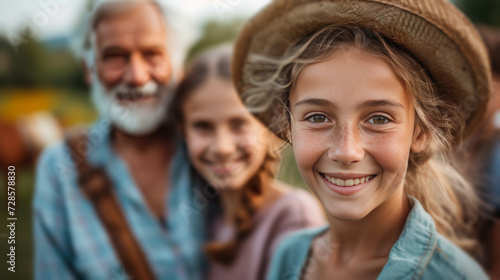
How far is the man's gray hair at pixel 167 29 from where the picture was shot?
6.65 ft

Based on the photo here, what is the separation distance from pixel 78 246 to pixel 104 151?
499mm

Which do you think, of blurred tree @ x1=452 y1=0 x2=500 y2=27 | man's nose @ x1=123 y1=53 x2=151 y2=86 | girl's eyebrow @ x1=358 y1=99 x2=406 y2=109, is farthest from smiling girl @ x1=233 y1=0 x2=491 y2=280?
blurred tree @ x1=452 y1=0 x2=500 y2=27

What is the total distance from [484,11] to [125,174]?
14.2 ft

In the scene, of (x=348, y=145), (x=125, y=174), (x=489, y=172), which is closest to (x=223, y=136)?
(x=125, y=174)

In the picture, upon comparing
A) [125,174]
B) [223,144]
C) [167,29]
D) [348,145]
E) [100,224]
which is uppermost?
[167,29]

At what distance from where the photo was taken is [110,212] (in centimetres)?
211

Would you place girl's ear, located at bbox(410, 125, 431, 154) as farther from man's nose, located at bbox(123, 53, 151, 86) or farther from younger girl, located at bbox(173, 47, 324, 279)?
man's nose, located at bbox(123, 53, 151, 86)

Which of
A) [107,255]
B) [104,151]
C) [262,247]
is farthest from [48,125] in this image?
[262,247]

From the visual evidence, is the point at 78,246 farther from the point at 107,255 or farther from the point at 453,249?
the point at 453,249

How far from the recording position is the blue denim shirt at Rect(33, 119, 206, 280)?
6.87 ft

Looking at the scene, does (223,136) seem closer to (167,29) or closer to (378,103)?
(167,29)

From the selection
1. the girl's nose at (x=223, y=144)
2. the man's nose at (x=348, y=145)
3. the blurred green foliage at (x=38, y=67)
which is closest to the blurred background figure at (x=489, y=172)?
the man's nose at (x=348, y=145)

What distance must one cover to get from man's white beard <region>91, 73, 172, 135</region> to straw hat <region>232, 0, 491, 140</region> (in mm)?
819

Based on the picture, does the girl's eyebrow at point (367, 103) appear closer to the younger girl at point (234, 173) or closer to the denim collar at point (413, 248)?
the denim collar at point (413, 248)
